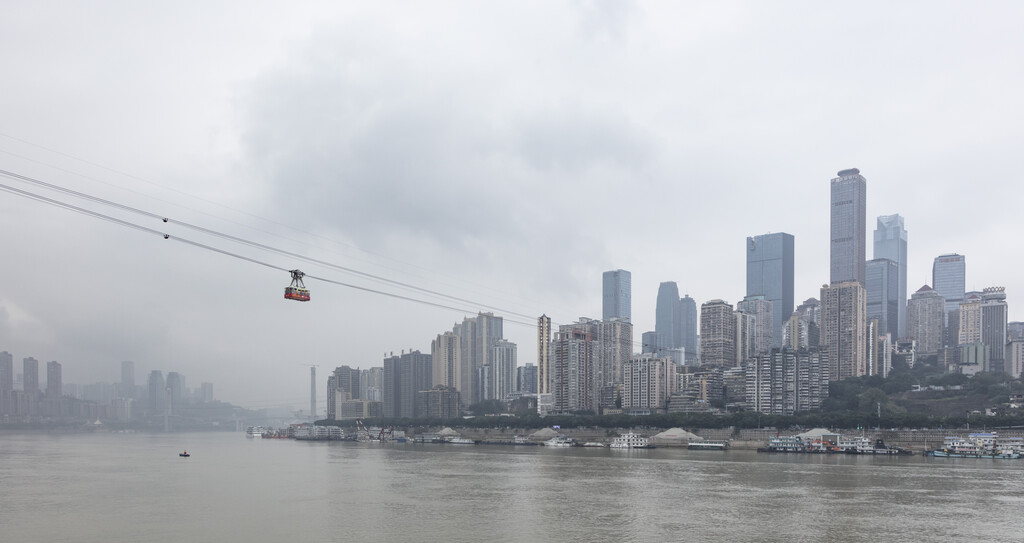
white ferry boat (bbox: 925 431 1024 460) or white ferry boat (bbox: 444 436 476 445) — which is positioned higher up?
white ferry boat (bbox: 925 431 1024 460)

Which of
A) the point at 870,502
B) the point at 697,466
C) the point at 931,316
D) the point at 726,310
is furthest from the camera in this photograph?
the point at 931,316

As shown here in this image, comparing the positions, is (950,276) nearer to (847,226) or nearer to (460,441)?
(847,226)

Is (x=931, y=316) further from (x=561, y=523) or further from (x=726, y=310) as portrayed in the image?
(x=561, y=523)

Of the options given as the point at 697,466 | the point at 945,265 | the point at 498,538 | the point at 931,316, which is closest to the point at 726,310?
the point at 931,316

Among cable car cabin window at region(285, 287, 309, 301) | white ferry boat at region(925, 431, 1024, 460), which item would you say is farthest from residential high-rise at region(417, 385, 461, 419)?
cable car cabin window at region(285, 287, 309, 301)

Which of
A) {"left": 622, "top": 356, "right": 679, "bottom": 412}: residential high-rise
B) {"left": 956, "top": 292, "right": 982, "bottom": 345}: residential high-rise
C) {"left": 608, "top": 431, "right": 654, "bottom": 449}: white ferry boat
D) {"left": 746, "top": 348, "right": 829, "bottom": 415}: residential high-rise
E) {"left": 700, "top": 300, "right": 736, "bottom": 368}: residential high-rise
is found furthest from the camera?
{"left": 956, "top": 292, "right": 982, "bottom": 345}: residential high-rise

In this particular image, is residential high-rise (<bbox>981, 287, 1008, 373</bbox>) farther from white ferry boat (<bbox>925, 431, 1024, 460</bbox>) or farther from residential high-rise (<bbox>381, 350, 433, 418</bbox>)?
residential high-rise (<bbox>381, 350, 433, 418</bbox>)
